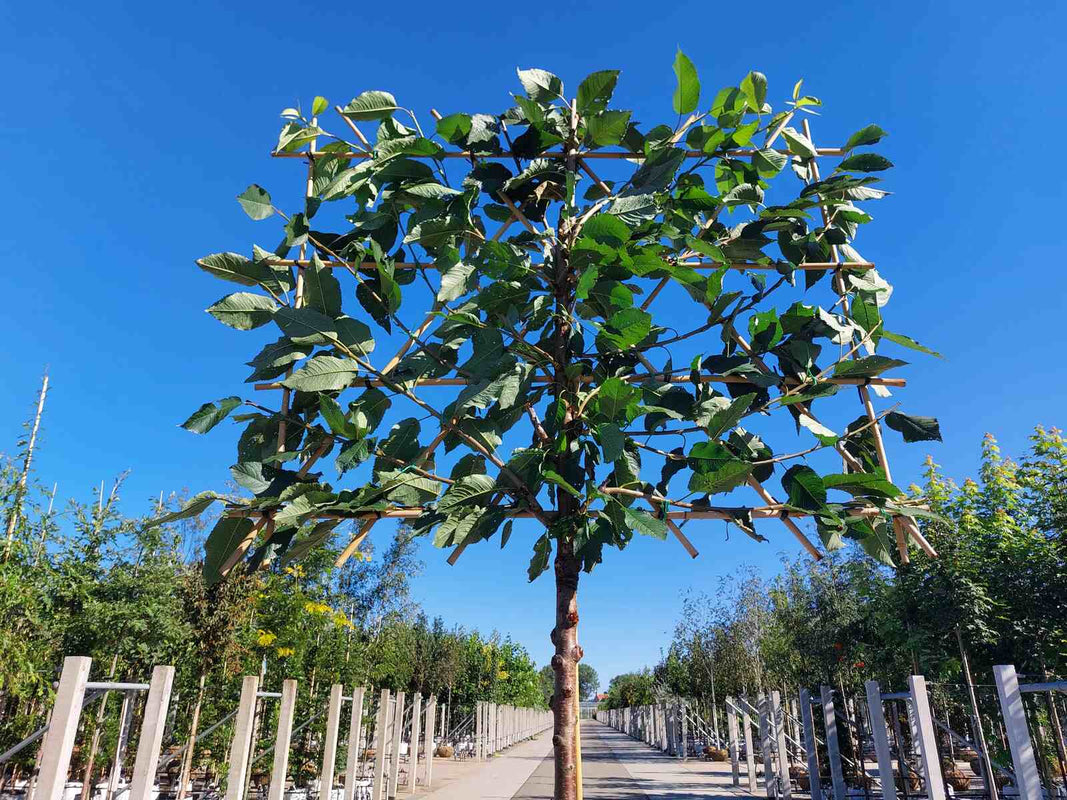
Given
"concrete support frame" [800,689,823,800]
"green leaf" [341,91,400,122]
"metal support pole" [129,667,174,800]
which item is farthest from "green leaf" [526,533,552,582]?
"concrete support frame" [800,689,823,800]

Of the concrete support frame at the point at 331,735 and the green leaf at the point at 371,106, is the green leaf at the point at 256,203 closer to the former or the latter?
the green leaf at the point at 371,106

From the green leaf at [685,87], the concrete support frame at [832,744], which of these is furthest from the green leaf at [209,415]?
the concrete support frame at [832,744]

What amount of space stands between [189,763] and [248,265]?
8439 millimetres

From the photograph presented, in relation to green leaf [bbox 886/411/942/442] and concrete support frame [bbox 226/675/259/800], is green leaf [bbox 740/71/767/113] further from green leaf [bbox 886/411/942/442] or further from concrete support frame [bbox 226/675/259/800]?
concrete support frame [bbox 226/675/259/800]

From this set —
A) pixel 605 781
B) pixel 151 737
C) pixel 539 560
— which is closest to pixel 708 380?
pixel 539 560

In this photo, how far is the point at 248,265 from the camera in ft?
6.41

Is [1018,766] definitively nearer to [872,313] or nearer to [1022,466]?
[872,313]

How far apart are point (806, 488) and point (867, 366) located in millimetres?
485

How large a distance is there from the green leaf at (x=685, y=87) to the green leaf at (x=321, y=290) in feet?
3.75

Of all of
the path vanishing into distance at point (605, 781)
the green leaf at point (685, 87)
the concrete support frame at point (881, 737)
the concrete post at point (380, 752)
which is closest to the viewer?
the green leaf at point (685, 87)

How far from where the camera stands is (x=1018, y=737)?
4.18 metres

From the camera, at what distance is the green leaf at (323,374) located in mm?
1758

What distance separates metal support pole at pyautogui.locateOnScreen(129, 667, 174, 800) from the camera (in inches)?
158

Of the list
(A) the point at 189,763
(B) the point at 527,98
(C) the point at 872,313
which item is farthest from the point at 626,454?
(A) the point at 189,763
